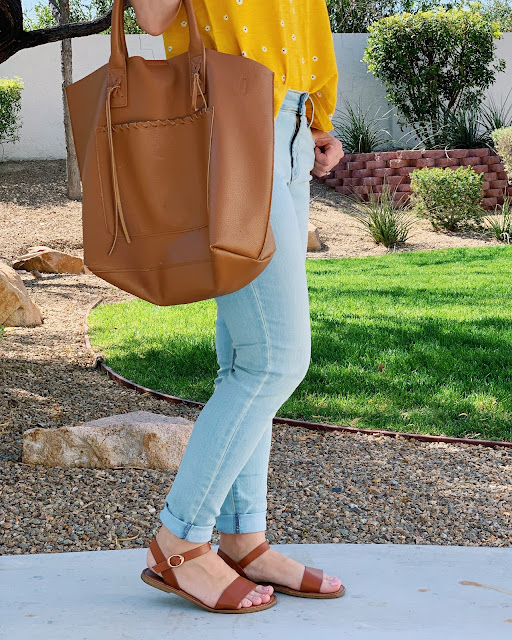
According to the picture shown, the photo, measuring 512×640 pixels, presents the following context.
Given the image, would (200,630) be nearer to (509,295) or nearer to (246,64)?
A: (246,64)

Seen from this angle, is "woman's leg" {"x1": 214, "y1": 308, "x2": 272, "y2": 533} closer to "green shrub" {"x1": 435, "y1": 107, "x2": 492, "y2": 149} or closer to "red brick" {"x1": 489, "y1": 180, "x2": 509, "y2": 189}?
"red brick" {"x1": 489, "y1": 180, "x2": 509, "y2": 189}

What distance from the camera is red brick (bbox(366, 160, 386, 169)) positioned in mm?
14023

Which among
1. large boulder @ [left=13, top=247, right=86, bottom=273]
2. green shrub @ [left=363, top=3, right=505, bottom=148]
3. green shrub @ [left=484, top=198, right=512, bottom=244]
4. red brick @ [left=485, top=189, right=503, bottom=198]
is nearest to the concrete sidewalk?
large boulder @ [left=13, top=247, right=86, bottom=273]

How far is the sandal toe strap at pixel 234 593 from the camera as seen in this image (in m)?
1.69

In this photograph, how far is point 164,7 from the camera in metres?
1.50

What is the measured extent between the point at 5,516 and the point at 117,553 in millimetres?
910

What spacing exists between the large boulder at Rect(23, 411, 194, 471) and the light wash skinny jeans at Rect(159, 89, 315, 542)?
1725mm

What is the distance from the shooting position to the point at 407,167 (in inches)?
548

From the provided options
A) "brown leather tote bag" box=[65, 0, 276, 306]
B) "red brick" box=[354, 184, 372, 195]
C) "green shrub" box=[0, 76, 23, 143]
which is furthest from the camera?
"green shrub" box=[0, 76, 23, 143]

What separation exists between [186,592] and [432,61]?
14495 mm

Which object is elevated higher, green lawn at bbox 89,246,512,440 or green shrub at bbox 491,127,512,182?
green shrub at bbox 491,127,512,182

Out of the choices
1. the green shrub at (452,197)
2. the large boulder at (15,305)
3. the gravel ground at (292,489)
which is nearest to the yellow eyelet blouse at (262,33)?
the gravel ground at (292,489)

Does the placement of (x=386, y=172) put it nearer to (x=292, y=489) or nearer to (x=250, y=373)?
(x=292, y=489)

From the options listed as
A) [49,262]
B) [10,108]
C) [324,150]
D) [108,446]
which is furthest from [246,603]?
[10,108]
